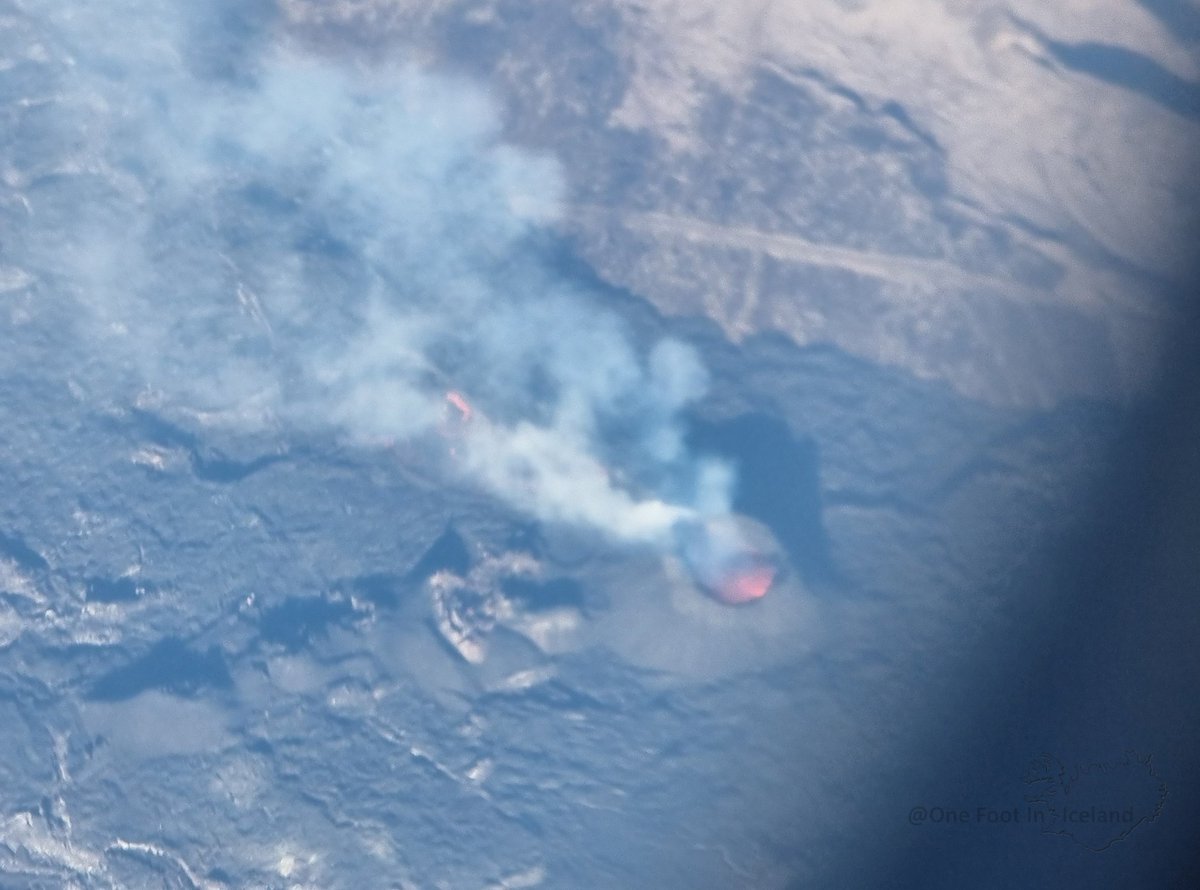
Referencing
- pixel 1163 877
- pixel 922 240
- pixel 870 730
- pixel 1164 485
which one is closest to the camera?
pixel 1163 877

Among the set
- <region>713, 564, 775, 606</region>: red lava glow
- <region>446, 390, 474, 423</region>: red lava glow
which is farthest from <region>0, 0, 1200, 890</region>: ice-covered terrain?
<region>713, 564, 775, 606</region>: red lava glow

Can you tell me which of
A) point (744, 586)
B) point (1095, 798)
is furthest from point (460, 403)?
point (1095, 798)

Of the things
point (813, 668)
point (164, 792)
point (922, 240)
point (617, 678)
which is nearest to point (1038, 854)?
point (813, 668)

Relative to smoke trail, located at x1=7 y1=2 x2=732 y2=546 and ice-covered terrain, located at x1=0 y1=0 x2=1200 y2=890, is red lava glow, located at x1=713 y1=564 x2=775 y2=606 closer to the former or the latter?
ice-covered terrain, located at x1=0 y1=0 x2=1200 y2=890

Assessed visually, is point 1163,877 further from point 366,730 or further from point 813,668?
point 366,730

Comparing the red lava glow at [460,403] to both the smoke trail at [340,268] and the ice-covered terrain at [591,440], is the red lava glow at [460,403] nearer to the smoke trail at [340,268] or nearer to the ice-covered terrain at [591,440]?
the ice-covered terrain at [591,440]

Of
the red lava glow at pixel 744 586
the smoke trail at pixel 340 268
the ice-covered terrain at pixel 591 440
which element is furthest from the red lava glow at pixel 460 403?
the red lava glow at pixel 744 586
